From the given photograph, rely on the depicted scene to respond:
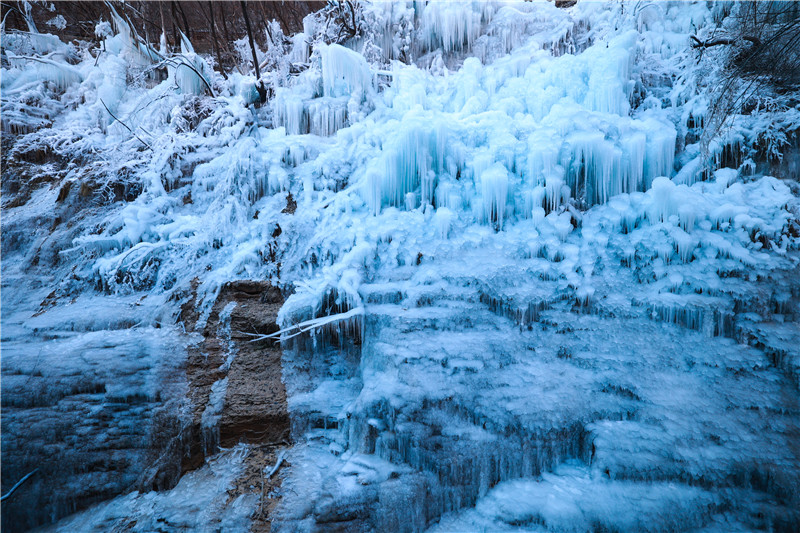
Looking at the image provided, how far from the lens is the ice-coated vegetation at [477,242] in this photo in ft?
10.5

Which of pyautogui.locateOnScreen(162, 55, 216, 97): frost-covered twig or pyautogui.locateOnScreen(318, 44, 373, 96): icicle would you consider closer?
pyautogui.locateOnScreen(318, 44, 373, 96): icicle

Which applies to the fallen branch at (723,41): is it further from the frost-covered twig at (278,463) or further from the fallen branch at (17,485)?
the fallen branch at (17,485)

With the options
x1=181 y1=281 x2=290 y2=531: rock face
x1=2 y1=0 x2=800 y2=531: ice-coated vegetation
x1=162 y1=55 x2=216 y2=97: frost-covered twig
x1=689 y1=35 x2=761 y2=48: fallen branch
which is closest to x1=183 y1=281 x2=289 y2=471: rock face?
x1=181 y1=281 x2=290 y2=531: rock face

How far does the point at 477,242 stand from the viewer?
16.1ft

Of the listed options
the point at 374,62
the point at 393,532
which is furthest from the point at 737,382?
the point at 374,62

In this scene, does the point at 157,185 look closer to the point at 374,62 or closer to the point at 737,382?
the point at 374,62

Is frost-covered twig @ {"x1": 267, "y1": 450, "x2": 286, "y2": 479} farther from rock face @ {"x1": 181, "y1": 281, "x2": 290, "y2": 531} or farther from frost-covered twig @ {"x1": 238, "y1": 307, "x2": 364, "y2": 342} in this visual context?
frost-covered twig @ {"x1": 238, "y1": 307, "x2": 364, "y2": 342}

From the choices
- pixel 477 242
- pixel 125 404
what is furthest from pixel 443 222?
pixel 125 404

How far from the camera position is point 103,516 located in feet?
10.4

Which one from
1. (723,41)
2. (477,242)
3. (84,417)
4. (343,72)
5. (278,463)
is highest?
(343,72)

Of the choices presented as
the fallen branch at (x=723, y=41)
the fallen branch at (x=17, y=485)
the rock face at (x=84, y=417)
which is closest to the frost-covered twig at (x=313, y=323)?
the rock face at (x=84, y=417)

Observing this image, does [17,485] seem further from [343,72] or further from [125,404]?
[343,72]

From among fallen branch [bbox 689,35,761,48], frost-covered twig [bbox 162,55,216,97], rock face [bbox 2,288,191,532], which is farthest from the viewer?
frost-covered twig [bbox 162,55,216,97]

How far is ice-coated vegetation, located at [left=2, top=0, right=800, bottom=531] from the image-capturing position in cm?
320
